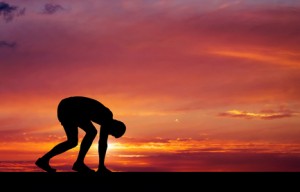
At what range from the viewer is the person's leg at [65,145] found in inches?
544

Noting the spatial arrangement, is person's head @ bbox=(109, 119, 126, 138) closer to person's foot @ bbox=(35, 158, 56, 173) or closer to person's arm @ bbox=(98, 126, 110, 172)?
person's arm @ bbox=(98, 126, 110, 172)

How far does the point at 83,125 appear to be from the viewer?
45.6ft

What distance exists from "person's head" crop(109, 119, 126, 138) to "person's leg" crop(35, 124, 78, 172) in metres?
0.97

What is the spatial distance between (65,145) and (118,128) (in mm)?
1434

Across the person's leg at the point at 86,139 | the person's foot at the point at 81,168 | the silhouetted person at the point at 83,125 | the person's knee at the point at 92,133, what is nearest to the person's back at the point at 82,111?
the silhouetted person at the point at 83,125

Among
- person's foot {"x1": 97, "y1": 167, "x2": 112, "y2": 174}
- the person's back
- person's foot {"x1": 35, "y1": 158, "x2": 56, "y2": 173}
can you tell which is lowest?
person's foot {"x1": 97, "y1": 167, "x2": 112, "y2": 174}

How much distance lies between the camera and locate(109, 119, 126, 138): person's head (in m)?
13.7

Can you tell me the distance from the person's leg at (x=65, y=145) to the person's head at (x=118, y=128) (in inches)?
38.3

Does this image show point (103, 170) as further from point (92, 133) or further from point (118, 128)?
point (118, 128)
